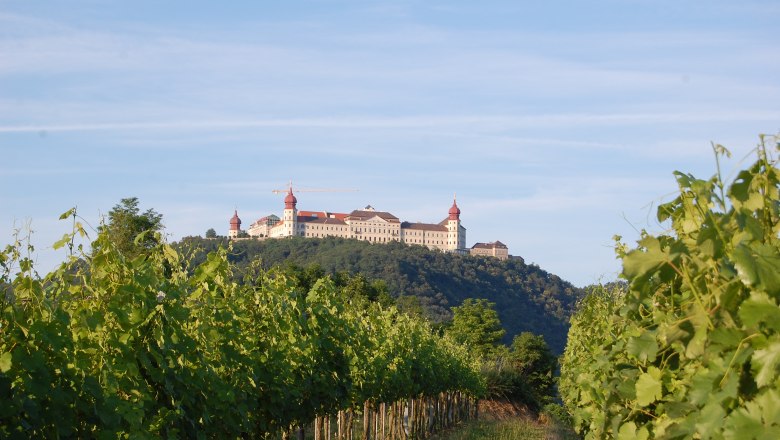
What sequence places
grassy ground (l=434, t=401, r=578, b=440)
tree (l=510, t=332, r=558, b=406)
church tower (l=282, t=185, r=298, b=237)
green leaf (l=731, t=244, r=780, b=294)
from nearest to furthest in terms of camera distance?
green leaf (l=731, t=244, r=780, b=294) < grassy ground (l=434, t=401, r=578, b=440) < tree (l=510, t=332, r=558, b=406) < church tower (l=282, t=185, r=298, b=237)

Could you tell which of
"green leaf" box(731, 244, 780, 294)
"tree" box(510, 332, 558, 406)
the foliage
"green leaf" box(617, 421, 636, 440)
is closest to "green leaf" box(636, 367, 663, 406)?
the foliage

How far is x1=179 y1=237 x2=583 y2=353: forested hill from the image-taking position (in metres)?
100

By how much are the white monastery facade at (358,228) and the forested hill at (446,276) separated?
2362 cm

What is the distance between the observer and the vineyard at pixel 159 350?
15.0 feet

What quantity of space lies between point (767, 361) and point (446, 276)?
4712 inches

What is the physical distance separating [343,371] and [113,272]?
7356mm

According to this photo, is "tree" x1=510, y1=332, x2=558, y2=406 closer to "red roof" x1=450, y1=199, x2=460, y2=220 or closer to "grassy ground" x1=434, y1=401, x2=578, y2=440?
"grassy ground" x1=434, y1=401, x2=578, y2=440

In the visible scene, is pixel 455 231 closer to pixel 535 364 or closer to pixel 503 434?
pixel 535 364

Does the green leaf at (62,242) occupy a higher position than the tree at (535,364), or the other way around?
the green leaf at (62,242)

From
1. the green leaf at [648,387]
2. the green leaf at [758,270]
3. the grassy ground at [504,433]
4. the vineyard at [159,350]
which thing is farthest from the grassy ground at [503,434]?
the green leaf at [758,270]

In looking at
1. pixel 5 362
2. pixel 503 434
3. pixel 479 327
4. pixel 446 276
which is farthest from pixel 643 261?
pixel 446 276

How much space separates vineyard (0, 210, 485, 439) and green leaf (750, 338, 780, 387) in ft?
10.2

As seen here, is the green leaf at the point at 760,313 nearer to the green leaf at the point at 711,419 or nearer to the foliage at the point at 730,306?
the foliage at the point at 730,306

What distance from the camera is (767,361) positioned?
2.64m
